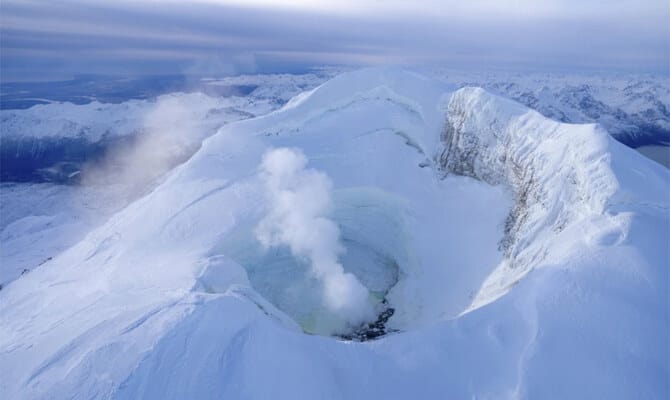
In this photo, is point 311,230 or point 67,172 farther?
point 67,172

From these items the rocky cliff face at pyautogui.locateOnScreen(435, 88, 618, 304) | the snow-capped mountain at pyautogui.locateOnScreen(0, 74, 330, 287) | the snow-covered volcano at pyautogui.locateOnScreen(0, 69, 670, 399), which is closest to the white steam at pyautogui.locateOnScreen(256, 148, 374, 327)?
the snow-covered volcano at pyautogui.locateOnScreen(0, 69, 670, 399)

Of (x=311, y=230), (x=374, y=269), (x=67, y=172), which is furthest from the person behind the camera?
(x=67, y=172)

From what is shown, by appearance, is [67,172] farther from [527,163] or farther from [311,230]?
[527,163]

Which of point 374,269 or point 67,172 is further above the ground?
point 374,269

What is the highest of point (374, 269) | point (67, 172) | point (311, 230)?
point (311, 230)

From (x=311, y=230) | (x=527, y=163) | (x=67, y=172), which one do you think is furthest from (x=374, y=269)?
(x=67, y=172)

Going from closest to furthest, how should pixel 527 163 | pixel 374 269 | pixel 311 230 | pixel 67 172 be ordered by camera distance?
1. pixel 527 163
2. pixel 311 230
3. pixel 374 269
4. pixel 67 172

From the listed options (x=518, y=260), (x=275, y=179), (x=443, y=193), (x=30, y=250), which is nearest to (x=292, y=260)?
(x=275, y=179)

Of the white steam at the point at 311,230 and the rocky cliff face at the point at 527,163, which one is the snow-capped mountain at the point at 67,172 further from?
the rocky cliff face at the point at 527,163
